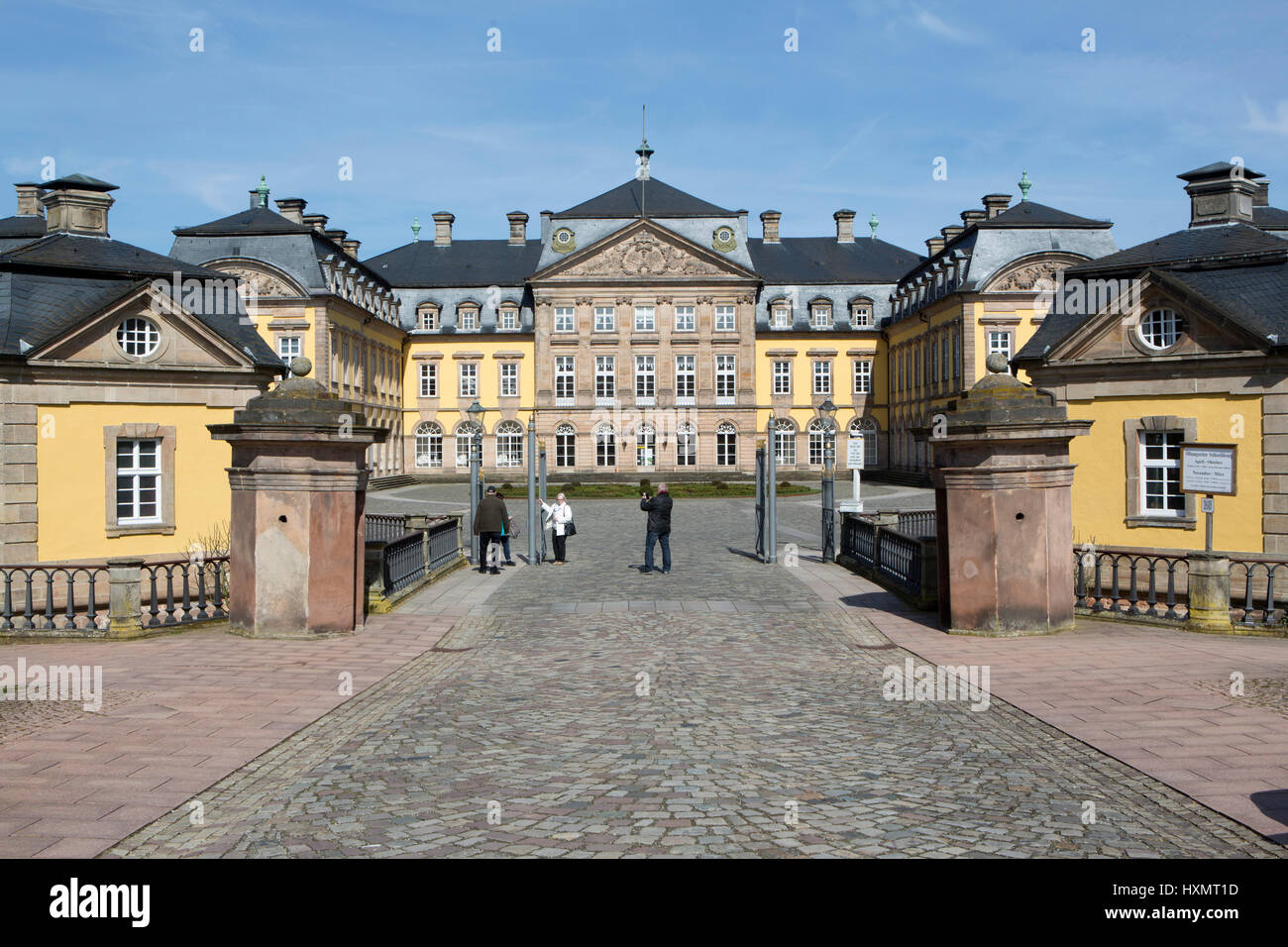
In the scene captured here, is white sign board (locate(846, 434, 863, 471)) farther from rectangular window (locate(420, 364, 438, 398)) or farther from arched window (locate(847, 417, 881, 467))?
rectangular window (locate(420, 364, 438, 398))

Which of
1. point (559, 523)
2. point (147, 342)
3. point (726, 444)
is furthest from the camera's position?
point (726, 444)

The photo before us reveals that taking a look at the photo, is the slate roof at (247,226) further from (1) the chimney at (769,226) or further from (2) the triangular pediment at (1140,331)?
(2) the triangular pediment at (1140,331)

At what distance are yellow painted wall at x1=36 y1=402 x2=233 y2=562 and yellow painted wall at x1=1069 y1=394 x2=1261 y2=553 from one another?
1440 centimetres

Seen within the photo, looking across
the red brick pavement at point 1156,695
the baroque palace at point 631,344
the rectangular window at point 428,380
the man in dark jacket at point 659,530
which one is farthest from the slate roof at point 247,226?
the red brick pavement at point 1156,695

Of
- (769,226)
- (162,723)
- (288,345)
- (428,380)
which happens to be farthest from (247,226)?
(162,723)

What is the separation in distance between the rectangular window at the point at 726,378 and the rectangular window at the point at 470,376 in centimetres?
1371

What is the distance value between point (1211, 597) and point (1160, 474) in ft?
21.4

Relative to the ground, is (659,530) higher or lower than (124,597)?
higher

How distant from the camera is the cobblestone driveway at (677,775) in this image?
518 centimetres

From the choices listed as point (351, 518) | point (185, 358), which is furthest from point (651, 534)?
point (185, 358)

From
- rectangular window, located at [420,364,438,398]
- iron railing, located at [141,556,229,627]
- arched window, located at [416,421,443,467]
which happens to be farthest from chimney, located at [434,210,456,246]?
iron railing, located at [141,556,229,627]

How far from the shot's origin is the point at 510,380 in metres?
61.7

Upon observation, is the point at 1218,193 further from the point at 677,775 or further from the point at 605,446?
the point at 605,446

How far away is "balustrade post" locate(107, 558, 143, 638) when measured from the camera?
37.0 feet
